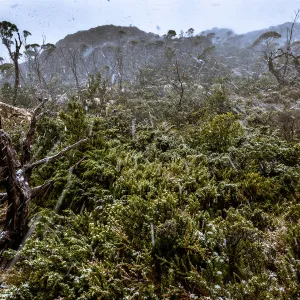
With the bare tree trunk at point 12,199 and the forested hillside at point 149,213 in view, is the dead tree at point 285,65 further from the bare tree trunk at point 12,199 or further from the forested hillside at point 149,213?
the bare tree trunk at point 12,199

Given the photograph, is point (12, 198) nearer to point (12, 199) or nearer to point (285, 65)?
point (12, 199)

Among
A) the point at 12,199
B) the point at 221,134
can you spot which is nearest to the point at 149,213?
the point at 12,199

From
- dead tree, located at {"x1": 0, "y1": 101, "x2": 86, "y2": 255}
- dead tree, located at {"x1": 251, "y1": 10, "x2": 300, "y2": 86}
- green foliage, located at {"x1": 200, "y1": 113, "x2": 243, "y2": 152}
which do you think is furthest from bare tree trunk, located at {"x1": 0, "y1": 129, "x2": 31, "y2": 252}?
dead tree, located at {"x1": 251, "y1": 10, "x2": 300, "y2": 86}

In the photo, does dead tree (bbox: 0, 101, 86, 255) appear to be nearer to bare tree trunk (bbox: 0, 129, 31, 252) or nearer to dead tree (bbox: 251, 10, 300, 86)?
bare tree trunk (bbox: 0, 129, 31, 252)

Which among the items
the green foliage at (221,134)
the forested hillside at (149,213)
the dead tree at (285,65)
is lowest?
the forested hillside at (149,213)

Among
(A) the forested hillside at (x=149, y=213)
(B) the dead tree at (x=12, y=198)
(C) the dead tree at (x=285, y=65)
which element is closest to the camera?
(A) the forested hillside at (x=149, y=213)

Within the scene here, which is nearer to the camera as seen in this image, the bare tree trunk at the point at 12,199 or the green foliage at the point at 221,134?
the bare tree trunk at the point at 12,199

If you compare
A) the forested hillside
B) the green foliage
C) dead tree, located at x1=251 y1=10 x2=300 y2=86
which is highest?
dead tree, located at x1=251 y1=10 x2=300 y2=86

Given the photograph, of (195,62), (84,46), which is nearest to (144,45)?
(84,46)

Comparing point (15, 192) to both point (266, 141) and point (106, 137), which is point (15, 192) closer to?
point (106, 137)

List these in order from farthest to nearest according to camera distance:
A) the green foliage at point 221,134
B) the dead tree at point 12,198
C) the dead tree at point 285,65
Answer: the dead tree at point 285,65 → the green foliage at point 221,134 → the dead tree at point 12,198

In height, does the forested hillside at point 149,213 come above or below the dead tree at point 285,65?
below

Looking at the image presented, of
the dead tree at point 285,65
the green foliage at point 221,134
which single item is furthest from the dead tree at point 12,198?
the dead tree at point 285,65

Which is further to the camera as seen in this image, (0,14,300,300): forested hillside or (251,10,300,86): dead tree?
(251,10,300,86): dead tree
